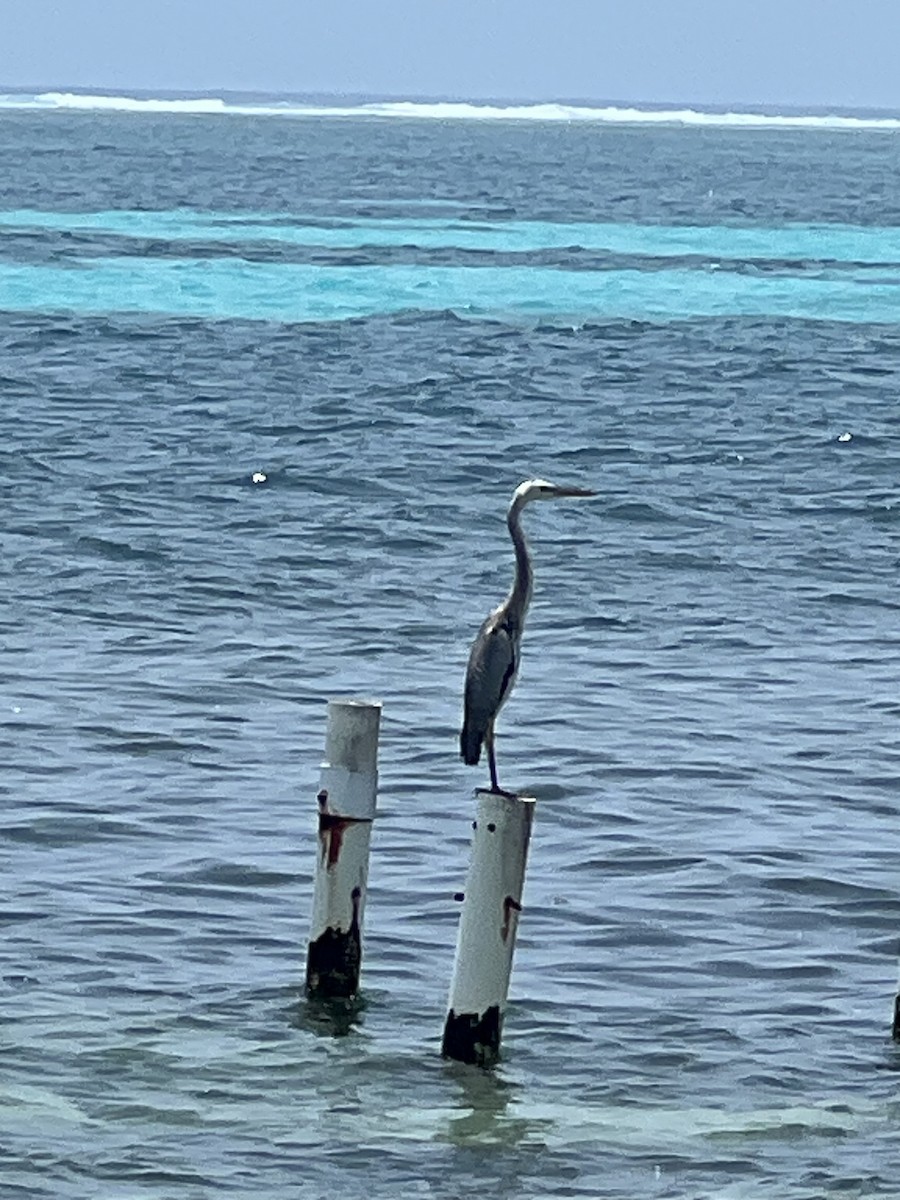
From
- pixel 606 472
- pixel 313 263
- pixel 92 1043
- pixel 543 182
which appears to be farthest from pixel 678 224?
→ pixel 92 1043

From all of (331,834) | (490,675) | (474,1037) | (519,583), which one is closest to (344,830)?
(331,834)

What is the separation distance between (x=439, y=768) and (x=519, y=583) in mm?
4731

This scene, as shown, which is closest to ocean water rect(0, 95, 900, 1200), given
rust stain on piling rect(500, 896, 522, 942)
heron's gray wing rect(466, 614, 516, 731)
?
rust stain on piling rect(500, 896, 522, 942)

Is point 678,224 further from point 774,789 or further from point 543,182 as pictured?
point 774,789

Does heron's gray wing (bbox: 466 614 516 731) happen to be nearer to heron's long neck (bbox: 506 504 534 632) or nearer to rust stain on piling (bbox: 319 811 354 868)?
heron's long neck (bbox: 506 504 534 632)

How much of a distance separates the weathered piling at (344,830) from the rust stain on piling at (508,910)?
1.18 metres

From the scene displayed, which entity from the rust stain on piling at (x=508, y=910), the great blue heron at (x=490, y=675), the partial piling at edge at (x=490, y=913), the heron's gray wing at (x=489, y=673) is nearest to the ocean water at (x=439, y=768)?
the partial piling at edge at (x=490, y=913)

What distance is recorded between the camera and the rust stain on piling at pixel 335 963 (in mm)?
13828

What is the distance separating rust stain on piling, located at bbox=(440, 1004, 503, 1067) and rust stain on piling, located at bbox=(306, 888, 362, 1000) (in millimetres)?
806

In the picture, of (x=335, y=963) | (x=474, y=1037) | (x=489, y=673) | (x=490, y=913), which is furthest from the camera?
(x=335, y=963)

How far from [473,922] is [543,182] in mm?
103422

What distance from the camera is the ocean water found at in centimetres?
1277

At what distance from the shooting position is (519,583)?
46.5 feet

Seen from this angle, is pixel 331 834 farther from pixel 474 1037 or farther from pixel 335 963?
pixel 474 1037
